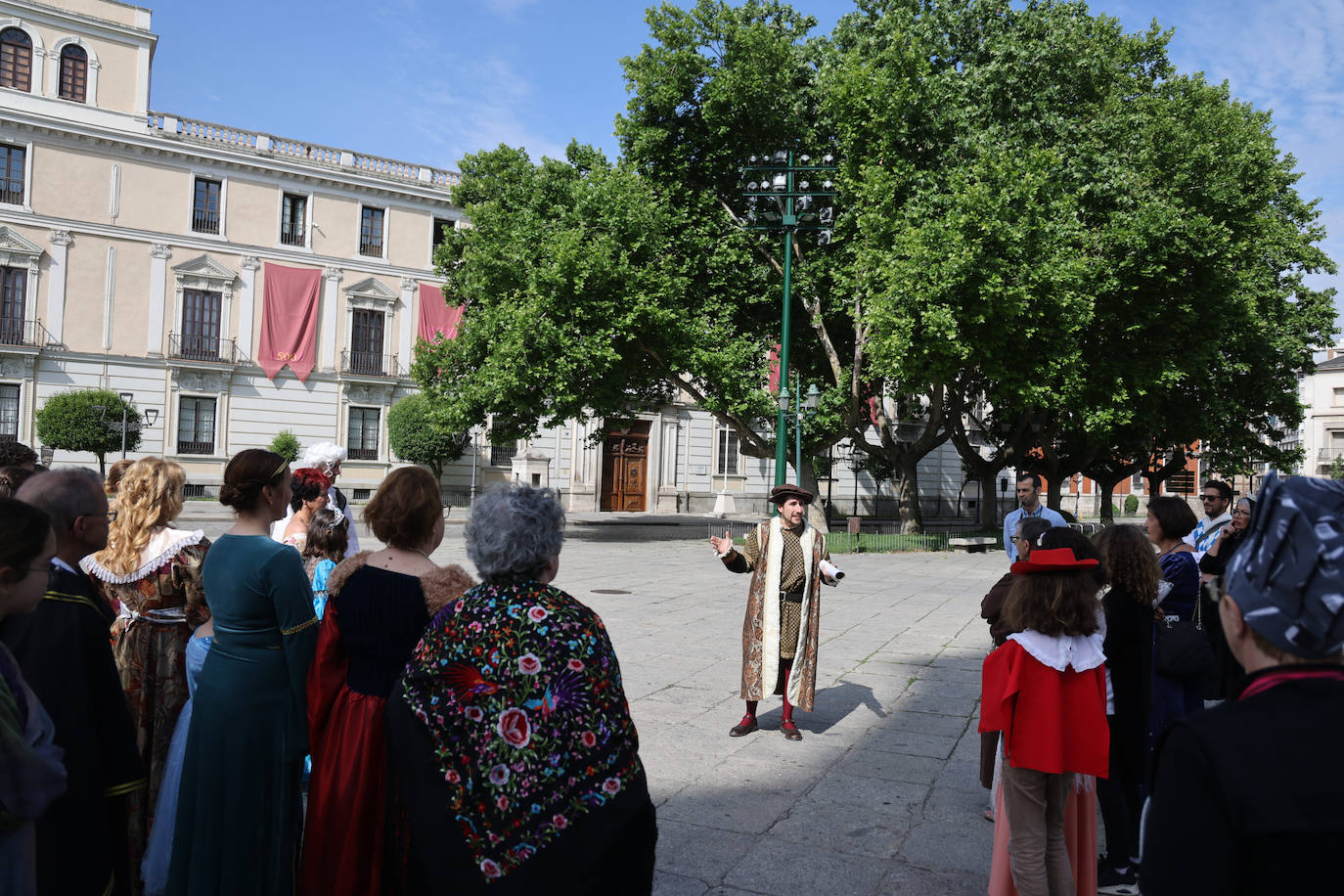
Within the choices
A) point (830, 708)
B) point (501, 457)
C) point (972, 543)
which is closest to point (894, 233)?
point (972, 543)

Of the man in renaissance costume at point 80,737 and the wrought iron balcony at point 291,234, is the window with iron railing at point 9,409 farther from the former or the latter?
the man in renaissance costume at point 80,737

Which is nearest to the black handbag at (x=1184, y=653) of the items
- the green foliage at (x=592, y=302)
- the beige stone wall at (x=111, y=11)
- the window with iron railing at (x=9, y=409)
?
the green foliage at (x=592, y=302)

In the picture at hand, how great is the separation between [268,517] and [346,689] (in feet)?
2.51

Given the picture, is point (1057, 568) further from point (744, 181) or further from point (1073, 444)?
point (1073, 444)

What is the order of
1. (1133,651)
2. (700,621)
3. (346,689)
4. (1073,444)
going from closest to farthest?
(346,689) → (1133,651) → (700,621) → (1073,444)

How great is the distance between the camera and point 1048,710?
359 centimetres

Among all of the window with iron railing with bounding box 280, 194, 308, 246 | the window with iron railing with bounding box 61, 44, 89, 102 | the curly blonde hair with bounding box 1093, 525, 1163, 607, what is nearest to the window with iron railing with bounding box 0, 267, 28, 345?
the window with iron railing with bounding box 61, 44, 89, 102

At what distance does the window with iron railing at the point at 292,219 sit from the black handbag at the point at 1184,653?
3715 centimetres

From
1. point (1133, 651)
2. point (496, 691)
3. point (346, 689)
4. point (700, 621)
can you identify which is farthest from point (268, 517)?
point (700, 621)

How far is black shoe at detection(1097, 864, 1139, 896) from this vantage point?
4203 mm

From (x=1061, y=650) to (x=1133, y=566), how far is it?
0.90 metres

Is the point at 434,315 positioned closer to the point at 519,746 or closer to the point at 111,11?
the point at 111,11

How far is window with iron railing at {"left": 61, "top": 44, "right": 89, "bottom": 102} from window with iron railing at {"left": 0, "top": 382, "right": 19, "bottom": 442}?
1018 centimetres

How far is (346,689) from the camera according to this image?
312cm
